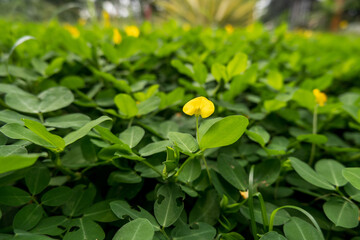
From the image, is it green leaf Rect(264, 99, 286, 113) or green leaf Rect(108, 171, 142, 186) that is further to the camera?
green leaf Rect(264, 99, 286, 113)

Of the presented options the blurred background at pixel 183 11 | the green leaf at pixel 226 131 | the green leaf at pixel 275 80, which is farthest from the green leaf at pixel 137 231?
the blurred background at pixel 183 11

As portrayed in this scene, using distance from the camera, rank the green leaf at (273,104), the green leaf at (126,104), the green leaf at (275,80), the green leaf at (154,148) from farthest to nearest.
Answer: the green leaf at (275,80) < the green leaf at (273,104) < the green leaf at (126,104) < the green leaf at (154,148)

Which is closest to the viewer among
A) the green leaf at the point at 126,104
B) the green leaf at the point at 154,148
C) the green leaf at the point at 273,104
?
the green leaf at the point at 154,148

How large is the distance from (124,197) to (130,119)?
0.86 ft

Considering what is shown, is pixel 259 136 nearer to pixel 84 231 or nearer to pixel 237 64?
pixel 237 64

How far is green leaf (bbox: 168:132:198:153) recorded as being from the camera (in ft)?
1.97

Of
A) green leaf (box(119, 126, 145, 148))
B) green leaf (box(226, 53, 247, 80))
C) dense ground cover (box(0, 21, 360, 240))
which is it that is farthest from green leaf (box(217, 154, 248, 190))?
green leaf (box(226, 53, 247, 80))

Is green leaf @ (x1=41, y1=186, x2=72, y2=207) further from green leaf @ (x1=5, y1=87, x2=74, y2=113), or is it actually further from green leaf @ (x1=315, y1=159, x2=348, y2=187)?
green leaf @ (x1=315, y1=159, x2=348, y2=187)

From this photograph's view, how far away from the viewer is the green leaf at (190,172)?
2.15ft

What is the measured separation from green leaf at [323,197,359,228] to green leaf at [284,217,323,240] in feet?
0.23

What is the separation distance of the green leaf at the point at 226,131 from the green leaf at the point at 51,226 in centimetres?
41

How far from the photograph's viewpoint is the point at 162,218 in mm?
608

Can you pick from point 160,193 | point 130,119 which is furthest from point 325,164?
point 130,119

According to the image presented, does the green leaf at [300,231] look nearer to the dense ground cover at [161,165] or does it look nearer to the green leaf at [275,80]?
the dense ground cover at [161,165]
